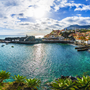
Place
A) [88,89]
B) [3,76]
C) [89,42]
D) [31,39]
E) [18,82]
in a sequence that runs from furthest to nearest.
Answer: [31,39], [89,42], [3,76], [18,82], [88,89]

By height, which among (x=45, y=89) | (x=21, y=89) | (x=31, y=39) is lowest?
(x=45, y=89)

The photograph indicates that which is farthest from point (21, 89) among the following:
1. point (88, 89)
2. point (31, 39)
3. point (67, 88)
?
point (31, 39)

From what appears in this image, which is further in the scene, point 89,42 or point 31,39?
point 31,39

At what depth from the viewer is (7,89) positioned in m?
9.26

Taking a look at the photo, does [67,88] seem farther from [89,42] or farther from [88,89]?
[89,42]

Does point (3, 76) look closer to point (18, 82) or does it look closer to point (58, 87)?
point (18, 82)

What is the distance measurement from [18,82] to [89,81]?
10169mm

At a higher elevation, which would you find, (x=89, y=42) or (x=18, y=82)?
(x=89, y=42)

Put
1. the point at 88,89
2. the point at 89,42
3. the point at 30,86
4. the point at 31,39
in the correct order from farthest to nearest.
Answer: the point at 31,39 < the point at 89,42 < the point at 30,86 < the point at 88,89

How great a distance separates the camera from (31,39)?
11862 centimetres

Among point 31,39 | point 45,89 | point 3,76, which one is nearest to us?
point 3,76

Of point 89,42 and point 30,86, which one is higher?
point 89,42

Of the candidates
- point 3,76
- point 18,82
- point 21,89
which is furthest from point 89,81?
point 3,76

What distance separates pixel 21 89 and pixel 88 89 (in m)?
8.53
